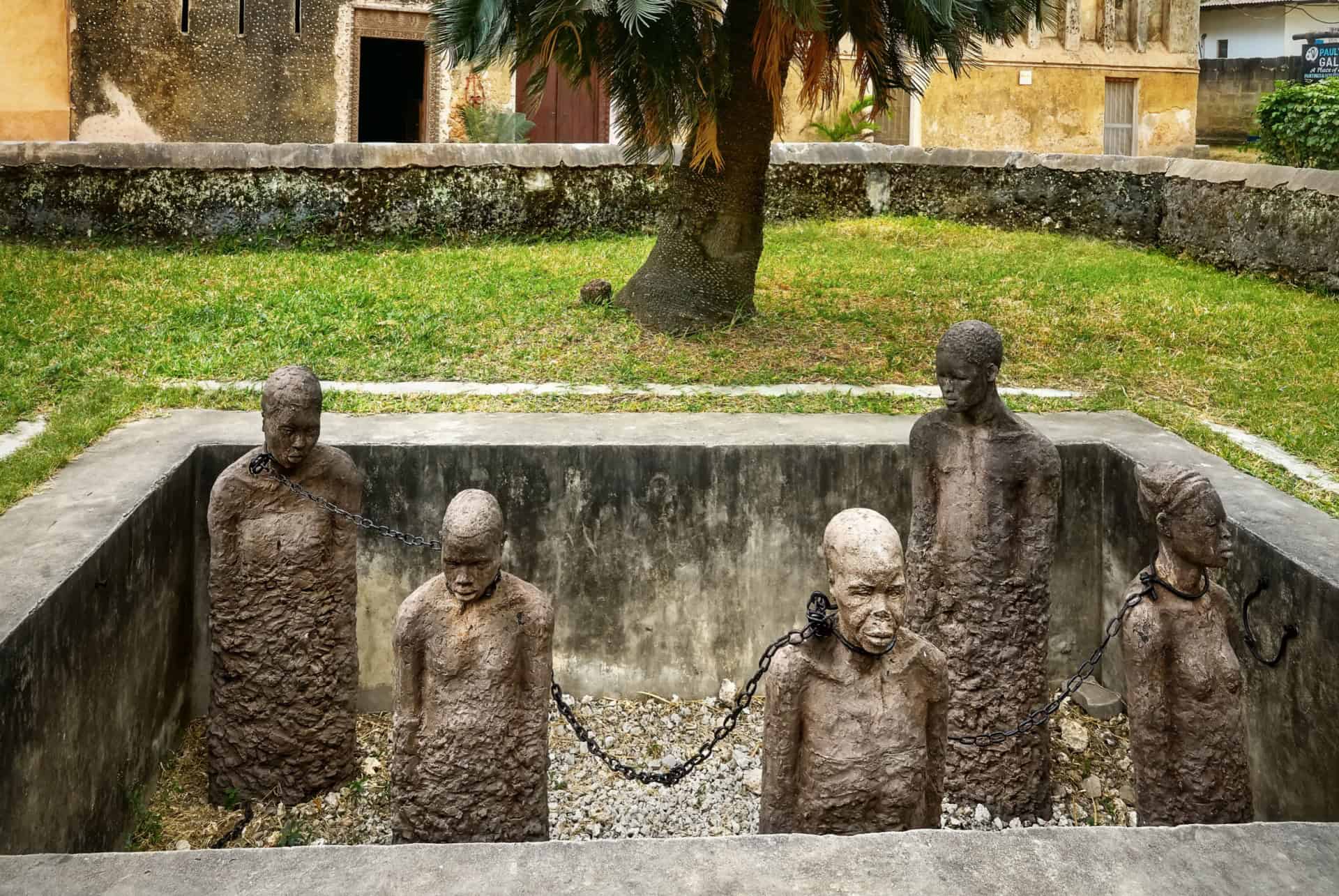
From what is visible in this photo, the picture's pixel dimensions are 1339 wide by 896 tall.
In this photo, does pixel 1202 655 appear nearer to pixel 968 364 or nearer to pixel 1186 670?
pixel 1186 670

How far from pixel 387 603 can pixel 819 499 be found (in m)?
2.28

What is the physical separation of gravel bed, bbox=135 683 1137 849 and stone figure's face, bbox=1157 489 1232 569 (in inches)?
71.7

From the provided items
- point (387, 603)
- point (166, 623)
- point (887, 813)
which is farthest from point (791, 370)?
point (887, 813)

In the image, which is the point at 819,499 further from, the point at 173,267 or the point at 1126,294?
the point at 173,267

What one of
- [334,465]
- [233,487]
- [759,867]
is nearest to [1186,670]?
[759,867]

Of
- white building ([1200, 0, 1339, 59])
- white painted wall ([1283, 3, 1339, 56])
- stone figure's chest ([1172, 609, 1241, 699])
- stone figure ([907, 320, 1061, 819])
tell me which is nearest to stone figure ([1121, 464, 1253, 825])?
stone figure's chest ([1172, 609, 1241, 699])

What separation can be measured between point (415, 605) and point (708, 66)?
586 centimetres

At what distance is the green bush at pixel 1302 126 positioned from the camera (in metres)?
15.3

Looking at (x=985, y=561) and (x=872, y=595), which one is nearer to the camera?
(x=872, y=595)

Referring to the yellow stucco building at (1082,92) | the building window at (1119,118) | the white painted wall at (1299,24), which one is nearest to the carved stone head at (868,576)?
the yellow stucco building at (1082,92)

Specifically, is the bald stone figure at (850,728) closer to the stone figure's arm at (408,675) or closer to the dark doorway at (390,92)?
the stone figure's arm at (408,675)

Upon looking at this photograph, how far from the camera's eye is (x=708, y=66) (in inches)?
373

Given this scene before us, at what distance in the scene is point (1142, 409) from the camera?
8.39m

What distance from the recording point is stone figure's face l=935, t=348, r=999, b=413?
18.3 feet
